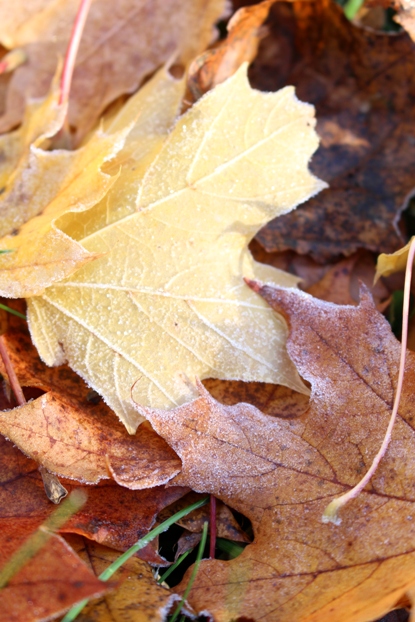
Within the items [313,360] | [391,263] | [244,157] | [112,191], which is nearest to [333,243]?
[391,263]

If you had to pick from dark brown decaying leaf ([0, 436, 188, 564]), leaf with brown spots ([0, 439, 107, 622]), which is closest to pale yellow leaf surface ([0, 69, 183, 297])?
dark brown decaying leaf ([0, 436, 188, 564])

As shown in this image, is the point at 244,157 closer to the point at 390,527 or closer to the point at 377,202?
the point at 377,202

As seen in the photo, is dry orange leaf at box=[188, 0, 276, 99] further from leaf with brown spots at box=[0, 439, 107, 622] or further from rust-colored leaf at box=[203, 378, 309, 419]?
leaf with brown spots at box=[0, 439, 107, 622]

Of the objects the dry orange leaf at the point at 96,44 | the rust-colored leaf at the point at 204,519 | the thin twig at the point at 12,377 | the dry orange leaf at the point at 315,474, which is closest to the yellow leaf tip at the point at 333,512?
the dry orange leaf at the point at 315,474

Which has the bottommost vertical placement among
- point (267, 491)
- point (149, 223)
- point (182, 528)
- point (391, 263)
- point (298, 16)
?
point (182, 528)

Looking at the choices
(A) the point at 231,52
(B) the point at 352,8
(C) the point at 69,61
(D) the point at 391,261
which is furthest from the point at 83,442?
(B) the point at 352,8

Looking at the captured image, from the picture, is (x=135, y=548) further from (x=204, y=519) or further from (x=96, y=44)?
(x=96, y=44)

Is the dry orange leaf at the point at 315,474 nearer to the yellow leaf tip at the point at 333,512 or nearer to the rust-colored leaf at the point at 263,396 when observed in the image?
the yellow leaf tip at the point at 333,512
